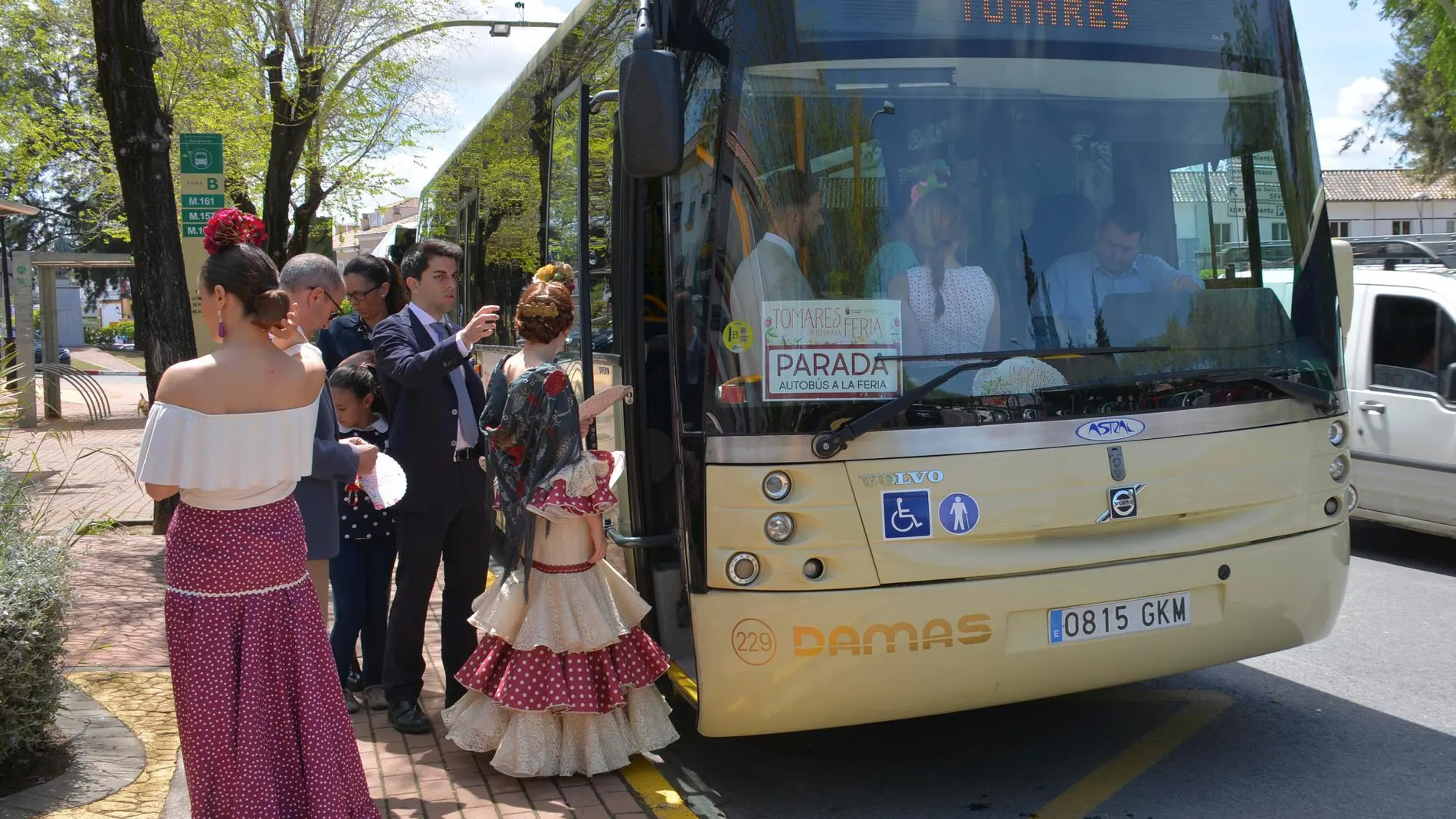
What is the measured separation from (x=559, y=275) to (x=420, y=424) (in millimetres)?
846

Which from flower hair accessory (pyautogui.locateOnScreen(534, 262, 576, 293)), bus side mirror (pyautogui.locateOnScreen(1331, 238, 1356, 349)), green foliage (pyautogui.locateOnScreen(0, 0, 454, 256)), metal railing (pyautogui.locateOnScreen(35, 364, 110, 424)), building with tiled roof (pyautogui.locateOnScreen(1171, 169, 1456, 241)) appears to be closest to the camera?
flower hair accessory (pyautogui.locateOnScreen(534, 262, 576, 293))

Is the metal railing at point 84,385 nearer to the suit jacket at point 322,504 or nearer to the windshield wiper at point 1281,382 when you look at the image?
the suit jacket at point 322,504

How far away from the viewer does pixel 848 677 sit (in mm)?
4289

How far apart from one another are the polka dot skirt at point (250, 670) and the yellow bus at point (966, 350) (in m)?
1.28

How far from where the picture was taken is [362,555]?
18.8 feet

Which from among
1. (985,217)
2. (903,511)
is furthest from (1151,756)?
(985,217)

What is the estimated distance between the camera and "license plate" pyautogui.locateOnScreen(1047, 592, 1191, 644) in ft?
14.6

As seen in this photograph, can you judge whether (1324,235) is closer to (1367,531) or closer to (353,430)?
(353,430)

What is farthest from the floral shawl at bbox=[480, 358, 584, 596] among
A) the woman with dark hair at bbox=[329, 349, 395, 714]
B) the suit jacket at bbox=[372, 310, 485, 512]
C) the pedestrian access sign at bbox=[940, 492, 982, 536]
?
the pedestrian access sign at bbox=[940, 492, 982, 536]

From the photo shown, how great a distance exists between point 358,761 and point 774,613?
4.59 ft

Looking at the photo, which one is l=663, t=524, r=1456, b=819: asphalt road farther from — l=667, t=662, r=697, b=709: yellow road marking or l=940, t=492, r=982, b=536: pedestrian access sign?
l=940, t=492, r=982, b=536: pedestrian access sign

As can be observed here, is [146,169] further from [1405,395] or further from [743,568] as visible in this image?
[1405,395]

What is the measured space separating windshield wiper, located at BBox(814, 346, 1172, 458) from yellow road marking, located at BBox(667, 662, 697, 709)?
1015 mm

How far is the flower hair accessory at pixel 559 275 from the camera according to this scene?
5.14m
